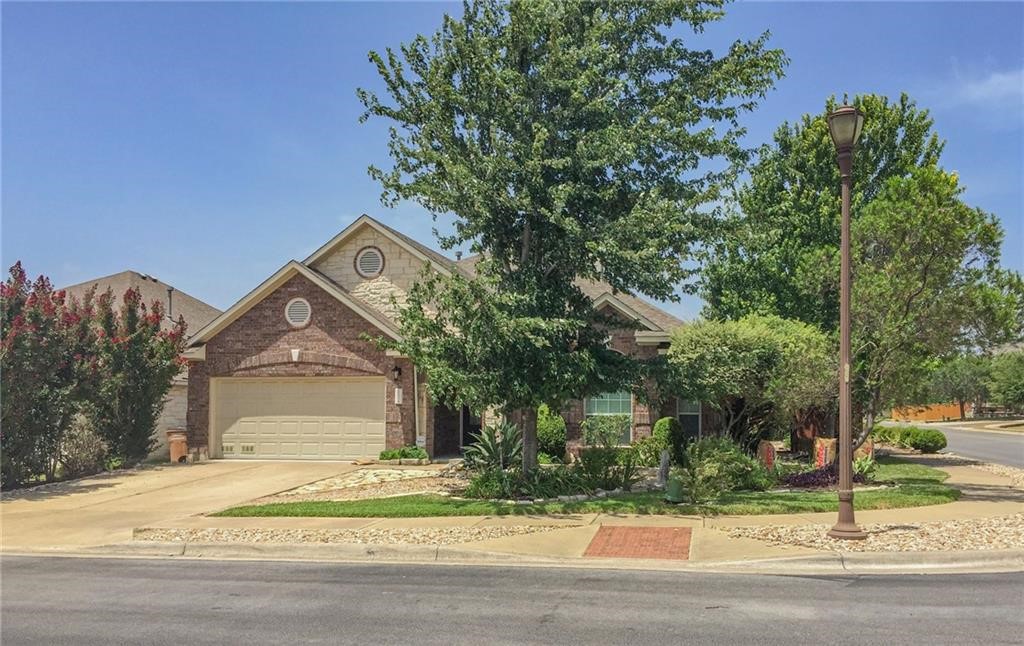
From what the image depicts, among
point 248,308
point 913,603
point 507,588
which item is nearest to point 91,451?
point 248,308

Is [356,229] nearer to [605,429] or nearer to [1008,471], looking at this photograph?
[605,429]

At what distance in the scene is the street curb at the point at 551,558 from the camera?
32.0 ft

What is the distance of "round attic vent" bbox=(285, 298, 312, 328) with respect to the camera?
23.3 metres

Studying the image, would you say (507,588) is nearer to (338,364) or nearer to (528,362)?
(528,362)

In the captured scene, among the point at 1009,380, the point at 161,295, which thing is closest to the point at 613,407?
the point at 161,295

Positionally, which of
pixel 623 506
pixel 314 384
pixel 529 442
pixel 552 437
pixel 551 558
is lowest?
pixel 551 558

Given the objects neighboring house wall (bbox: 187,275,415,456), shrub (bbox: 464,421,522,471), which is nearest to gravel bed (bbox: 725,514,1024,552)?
shrub (bbox: 464,421,522,471)

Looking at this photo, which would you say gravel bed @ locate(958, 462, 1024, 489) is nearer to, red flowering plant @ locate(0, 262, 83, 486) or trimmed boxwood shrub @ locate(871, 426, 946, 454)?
trimmed boxwood shrub @ locate(871, 426, 946, 454)

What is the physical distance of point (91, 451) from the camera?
66.9 ft

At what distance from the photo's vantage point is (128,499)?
16.5 m

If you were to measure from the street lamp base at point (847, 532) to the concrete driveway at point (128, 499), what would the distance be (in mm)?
10236

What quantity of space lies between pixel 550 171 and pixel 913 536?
325 inches

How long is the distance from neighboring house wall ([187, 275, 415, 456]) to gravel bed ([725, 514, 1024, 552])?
1265 centimetres

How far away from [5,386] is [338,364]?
8186mm
